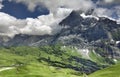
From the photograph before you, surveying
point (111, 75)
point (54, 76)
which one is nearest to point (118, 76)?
point (111, 75)

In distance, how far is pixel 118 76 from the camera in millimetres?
169375

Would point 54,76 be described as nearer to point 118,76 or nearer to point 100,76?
point 100,76

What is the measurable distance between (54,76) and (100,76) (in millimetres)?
30671

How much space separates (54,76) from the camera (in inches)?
7662

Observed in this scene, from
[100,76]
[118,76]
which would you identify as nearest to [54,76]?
[100,76]

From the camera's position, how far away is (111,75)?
179875mm

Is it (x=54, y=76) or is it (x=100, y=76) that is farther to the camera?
(x=54, y=76)

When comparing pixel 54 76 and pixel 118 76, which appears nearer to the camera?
pixel 118 76

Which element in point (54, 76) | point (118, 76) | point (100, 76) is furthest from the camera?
point (54, 76)

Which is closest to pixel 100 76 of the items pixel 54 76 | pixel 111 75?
pixel 111 75

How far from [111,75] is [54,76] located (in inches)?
1446

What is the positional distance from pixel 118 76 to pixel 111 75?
10.7m

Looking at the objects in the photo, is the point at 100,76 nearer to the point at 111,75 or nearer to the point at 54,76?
the point at 111,75

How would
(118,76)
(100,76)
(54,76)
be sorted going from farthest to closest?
(54,76) < (100,76) < (118,76)
